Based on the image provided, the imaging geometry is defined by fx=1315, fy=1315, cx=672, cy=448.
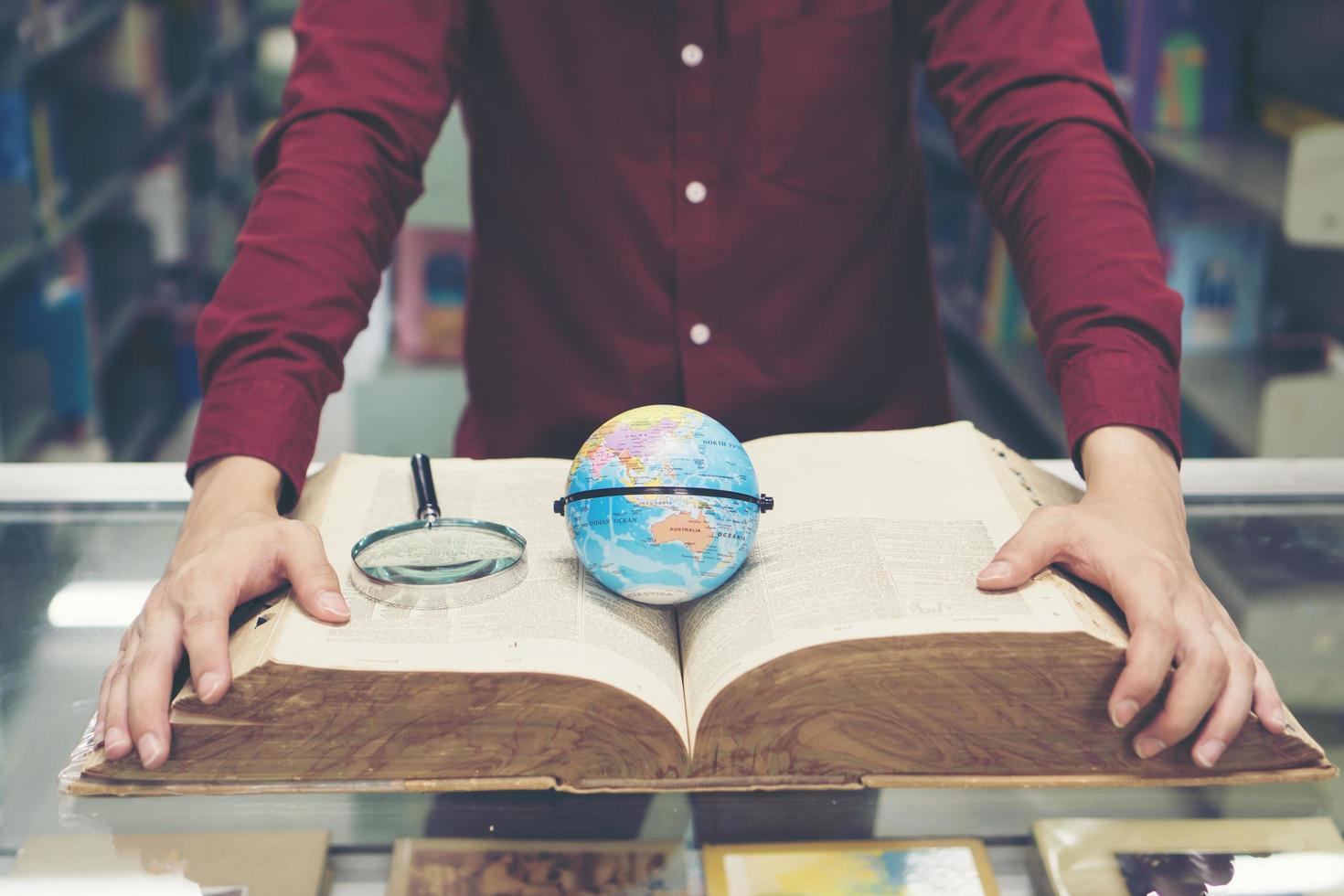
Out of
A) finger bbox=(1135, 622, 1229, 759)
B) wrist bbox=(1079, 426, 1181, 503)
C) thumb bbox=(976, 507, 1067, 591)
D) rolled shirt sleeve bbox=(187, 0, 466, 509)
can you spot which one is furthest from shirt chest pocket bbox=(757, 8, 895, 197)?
finger bbox=(1135, 622, 1229, 759)

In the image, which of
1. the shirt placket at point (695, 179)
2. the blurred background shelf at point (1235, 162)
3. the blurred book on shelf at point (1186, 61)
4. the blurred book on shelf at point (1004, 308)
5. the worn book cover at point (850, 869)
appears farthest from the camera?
the blurred book on shelf at point (1004, 308)

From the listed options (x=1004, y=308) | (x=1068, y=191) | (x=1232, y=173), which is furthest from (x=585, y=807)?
(x=1004, y=308)

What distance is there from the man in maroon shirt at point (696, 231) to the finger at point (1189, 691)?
0.20ft

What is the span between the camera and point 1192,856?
72cm

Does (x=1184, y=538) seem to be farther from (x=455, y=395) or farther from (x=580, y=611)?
(x=455, y=395)

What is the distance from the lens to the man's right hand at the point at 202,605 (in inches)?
28.2

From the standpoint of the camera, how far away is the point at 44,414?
316cm

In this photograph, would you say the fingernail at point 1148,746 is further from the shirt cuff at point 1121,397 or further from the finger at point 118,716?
the finger at point 118,716

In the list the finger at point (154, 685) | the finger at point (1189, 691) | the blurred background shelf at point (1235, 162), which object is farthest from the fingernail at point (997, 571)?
the blurred background shelf at point (1235, 162)

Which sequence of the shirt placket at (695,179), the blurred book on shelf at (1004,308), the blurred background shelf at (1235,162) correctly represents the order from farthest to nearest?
the blurred book on shelf at (1004,308)
the blurred background shelf at (1235,162)
the shirt placket at (695,179)

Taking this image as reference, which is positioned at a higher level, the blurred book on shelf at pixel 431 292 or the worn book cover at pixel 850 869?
the worn book cover at pixel 850 869

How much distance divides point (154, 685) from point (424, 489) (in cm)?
25

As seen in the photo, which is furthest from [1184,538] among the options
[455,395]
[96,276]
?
[96,276]

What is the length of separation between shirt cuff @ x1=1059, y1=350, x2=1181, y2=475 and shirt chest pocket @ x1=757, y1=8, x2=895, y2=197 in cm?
38
